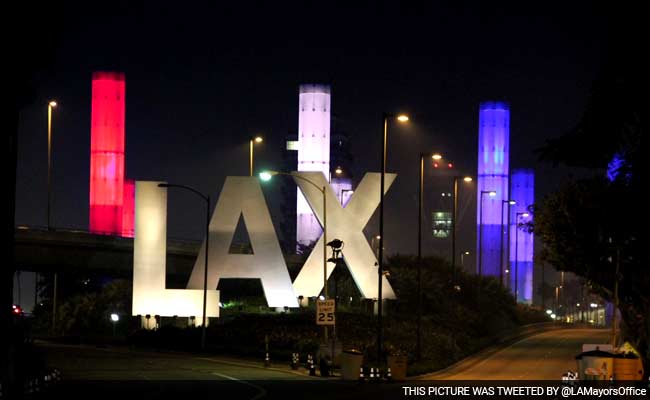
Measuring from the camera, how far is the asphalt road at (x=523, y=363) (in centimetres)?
4938

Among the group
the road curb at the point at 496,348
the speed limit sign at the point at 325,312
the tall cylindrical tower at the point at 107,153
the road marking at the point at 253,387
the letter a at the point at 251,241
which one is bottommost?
the road curb at the point at 496,348

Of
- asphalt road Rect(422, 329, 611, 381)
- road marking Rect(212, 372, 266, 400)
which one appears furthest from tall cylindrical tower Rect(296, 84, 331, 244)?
road marking Rect(212, 372, 266, 400)

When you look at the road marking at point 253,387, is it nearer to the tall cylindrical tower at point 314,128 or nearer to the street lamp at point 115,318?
the street lamp at point 115,318

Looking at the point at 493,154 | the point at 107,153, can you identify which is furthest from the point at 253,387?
the point at 493,154

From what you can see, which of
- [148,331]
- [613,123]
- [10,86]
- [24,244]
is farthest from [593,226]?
[24,244]

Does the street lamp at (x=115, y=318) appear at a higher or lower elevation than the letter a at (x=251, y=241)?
lower

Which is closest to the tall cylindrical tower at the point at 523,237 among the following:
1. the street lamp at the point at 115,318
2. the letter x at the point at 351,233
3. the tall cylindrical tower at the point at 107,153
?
the tall cylindrical tower at the point at 107,153

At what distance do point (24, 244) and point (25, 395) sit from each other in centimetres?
5066

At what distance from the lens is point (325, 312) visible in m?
46.1

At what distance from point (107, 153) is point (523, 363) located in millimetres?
51588

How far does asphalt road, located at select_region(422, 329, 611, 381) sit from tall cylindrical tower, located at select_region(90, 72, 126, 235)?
37.1 m

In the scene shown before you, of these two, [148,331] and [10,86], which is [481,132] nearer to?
[148,331]

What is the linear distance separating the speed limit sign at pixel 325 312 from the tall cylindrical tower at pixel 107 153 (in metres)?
55.6

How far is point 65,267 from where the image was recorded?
3194 inches
